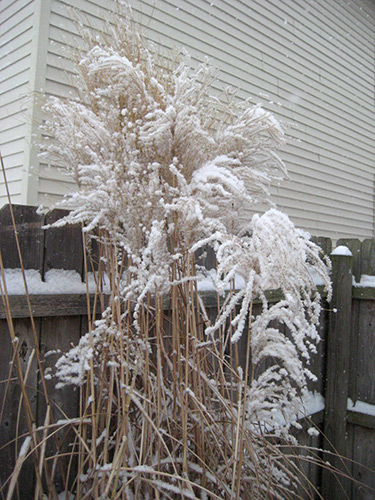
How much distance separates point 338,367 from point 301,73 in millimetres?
4762

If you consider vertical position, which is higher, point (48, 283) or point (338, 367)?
point (48, 283)

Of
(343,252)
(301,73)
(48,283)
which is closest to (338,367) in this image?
(343,252)

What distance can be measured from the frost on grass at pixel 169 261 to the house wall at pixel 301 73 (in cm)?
214

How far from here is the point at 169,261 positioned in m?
1.27

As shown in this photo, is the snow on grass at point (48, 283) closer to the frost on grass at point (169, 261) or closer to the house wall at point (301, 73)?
the frost on grass at point (169, 261)

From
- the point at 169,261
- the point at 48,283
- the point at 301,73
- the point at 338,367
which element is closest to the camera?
the point at 169,261

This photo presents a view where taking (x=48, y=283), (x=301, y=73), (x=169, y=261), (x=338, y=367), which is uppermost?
(x=301, y=73)

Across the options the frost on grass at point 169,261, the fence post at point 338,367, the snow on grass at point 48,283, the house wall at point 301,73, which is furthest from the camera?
the house wall at point 301,73

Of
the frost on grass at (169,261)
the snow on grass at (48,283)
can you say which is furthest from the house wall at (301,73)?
the frost on grass at (169,261)

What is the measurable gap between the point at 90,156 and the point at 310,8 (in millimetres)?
6190

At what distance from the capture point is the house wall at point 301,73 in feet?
13.1

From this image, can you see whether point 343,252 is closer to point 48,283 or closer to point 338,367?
point 338,367

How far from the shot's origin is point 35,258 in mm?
1504

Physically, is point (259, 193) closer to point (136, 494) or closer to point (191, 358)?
point (191, 358)
